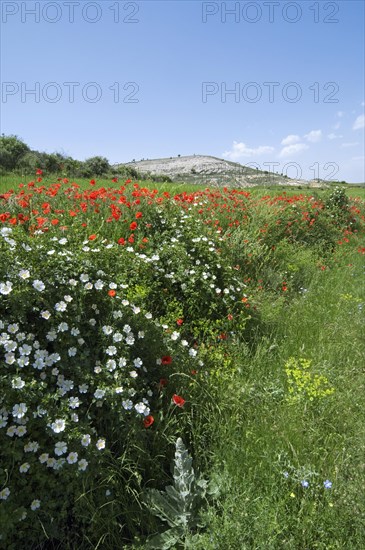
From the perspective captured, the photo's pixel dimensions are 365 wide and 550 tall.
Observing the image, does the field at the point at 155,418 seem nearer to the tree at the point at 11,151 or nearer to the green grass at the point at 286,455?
the green grass at the point at 286,455

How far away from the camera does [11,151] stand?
23.8m

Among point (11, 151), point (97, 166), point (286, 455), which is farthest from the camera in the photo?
point (97, 166)

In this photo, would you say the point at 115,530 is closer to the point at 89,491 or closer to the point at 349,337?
the point at 89,491

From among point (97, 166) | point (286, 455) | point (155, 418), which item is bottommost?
point (286, 455)

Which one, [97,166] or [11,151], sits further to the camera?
[97,166]

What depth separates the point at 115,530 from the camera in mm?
2061

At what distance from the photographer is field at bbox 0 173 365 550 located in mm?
1945

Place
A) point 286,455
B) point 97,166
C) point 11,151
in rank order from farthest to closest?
point 97,166, point 11,151, point 286,455

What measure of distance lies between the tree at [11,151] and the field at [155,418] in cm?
2202

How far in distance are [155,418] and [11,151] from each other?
2510cm

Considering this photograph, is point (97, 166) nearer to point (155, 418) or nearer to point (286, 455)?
point (155, 418)

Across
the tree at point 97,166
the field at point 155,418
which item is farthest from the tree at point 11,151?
the field at point 155,418

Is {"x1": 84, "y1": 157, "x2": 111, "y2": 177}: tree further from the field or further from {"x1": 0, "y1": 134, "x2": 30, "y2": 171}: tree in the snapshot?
the field

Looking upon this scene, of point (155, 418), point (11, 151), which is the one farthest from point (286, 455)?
point (11, 151)
